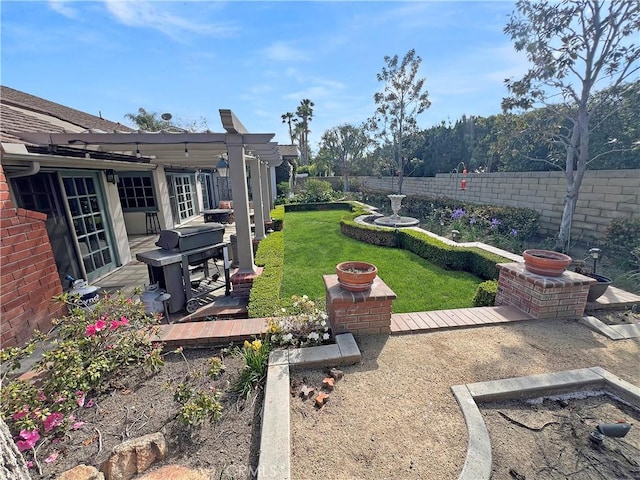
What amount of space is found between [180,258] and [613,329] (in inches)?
232

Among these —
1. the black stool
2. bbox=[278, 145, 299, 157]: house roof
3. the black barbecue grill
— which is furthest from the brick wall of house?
bbox=[278, 145, 299, 157]: house roof

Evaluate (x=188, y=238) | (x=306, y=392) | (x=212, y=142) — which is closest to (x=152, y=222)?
(x=188, y=238)

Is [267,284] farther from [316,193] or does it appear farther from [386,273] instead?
[316,193]

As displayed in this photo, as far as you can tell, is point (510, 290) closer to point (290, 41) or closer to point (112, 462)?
point (112, 462)

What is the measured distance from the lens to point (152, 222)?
33.6ft

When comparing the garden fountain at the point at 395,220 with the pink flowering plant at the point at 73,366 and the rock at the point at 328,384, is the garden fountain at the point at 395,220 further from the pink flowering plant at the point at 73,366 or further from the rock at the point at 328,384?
the pink flowering plant at the point at 73,366

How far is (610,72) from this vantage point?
223 inches

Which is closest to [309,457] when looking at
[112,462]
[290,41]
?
[112,462]

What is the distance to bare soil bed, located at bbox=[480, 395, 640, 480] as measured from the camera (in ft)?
5.32

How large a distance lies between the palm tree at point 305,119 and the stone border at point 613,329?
38055 millimetres

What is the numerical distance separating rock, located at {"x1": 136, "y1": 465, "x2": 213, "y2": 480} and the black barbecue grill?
10.0 feet

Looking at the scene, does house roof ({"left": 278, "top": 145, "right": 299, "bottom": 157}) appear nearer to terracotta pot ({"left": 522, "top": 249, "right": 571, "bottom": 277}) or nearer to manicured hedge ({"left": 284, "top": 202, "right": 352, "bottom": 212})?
manicured hedge ({"left": 284, "top": 202, "right": 352, "bottom": 212})

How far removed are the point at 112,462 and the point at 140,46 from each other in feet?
19.8

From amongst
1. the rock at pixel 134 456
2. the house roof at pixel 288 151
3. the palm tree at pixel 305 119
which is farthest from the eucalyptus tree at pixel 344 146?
the rock at pixel 134 456
